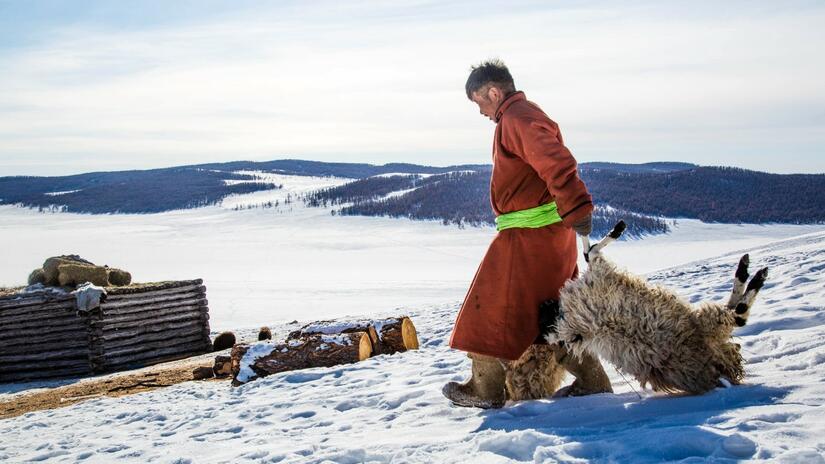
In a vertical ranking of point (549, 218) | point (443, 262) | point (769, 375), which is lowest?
point (443, 262)

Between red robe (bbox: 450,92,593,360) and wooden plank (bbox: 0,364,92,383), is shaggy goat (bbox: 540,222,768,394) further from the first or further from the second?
wooden plank (bbox: 0,364,92,383)

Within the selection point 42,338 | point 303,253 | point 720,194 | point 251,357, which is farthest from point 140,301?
point 720,194

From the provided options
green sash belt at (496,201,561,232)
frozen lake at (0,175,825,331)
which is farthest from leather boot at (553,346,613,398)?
frozen lake at (0,175,825,331)

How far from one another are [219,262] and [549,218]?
127ft

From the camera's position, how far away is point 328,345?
257 inches

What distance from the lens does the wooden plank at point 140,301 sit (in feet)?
35.0

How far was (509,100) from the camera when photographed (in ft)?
11.4

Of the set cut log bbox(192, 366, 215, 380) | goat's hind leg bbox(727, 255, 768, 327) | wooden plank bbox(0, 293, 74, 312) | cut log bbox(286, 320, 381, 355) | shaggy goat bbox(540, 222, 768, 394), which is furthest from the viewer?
wooden plank bbox(0, 293, 74, 312)

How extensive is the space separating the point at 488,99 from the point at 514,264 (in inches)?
38.3

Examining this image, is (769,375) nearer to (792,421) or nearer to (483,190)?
(792,421)

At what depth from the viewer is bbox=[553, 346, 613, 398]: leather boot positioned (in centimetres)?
352

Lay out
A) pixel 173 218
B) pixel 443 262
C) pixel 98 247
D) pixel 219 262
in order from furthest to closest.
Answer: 1. pixel 173 218
2. pixel 98 247
3. pixel 219 262
4. pixel 443 262

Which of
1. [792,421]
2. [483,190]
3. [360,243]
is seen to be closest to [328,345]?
[792,421]

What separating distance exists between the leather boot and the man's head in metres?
1.48
